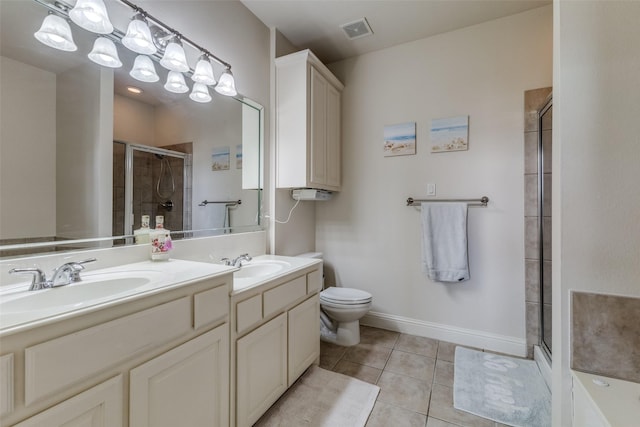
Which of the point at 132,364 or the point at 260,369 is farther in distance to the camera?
the point at 260,369

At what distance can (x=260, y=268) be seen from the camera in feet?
5.86

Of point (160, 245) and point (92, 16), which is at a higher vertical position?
point (92, 16)

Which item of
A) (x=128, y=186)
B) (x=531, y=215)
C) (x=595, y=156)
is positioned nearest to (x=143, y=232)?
(x=128, y=186)

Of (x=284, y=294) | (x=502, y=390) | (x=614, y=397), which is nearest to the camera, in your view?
(x=614, y=397)

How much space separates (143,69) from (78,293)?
108 centimetres

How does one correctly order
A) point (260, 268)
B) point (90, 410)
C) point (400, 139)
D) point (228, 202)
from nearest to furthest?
point (90, 410)
point (260, 268)
point (228, 202)
point (400, 139)

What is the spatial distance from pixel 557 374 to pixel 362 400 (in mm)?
950

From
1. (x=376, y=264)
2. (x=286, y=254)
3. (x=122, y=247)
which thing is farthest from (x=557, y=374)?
(x=122, y=247)

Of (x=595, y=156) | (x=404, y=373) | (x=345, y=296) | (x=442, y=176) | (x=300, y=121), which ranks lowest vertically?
(x=404, y=373)

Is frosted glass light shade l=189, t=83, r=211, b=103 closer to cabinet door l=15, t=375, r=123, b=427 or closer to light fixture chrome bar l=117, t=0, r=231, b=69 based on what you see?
light fixture chrome bar l=117, t=0, r=231, b=69

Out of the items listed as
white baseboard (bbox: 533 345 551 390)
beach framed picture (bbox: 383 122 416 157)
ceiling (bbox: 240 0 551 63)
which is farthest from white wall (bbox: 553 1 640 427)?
beach framed picture (bbox: 383 122 416 157)

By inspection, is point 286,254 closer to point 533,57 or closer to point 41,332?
point 41,332

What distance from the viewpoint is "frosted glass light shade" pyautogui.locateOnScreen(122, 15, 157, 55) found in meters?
1.26

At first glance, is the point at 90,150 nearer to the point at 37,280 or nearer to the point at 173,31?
the point at 37,280
